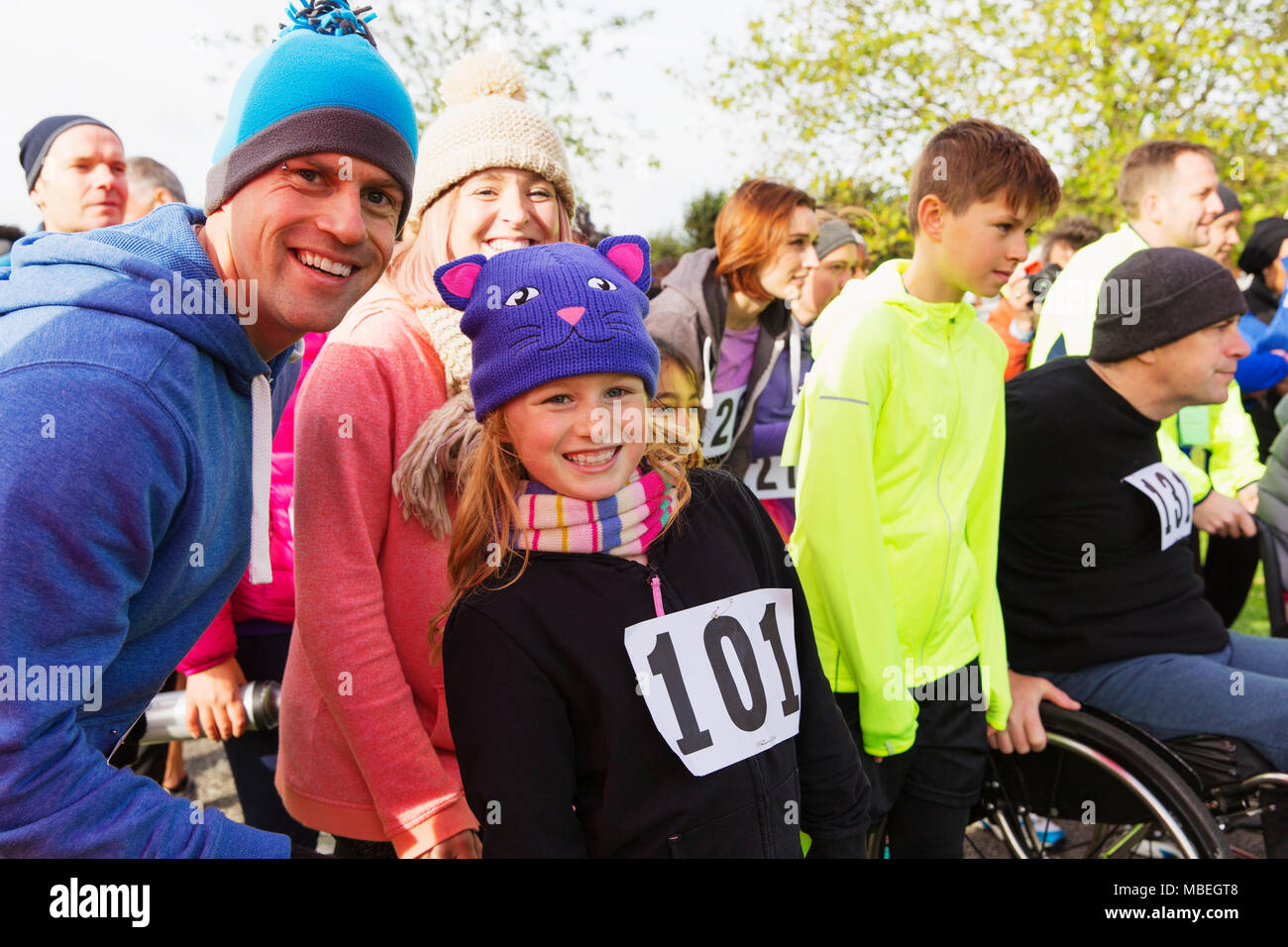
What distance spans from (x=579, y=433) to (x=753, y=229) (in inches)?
92.4

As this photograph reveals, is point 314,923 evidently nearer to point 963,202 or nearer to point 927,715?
point 927,715

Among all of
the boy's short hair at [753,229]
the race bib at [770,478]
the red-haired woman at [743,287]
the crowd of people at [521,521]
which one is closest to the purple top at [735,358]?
the red-haired woman at [743,287]

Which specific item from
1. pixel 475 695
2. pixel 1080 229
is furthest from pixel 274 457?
pixel 1080 229

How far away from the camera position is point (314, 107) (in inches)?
51.7

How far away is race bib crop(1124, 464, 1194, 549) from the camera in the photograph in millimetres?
2484

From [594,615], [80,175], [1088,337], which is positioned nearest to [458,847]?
[594,615]

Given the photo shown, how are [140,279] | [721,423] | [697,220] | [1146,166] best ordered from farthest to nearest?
[697,220] < [1146,166] < [721,423] < [140,279]

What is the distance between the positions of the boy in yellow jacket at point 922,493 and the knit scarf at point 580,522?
734mm

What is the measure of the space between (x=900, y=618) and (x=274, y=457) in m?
1.56

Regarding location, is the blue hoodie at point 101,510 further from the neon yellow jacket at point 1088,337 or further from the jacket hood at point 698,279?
the neon yellow jacket at point 1088,337

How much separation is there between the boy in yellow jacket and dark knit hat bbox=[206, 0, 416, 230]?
46.5 inches

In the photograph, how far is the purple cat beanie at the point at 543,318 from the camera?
144 cm

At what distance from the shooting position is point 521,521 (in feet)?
4.90

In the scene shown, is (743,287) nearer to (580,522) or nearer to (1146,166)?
(1146,166)
